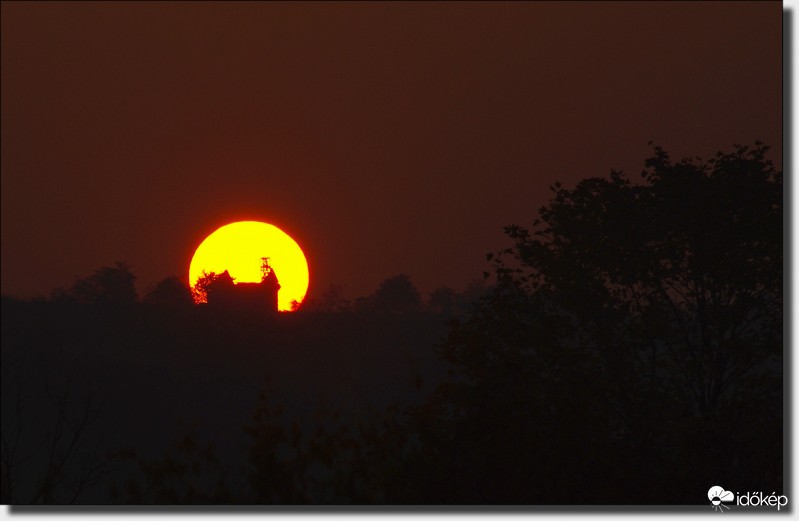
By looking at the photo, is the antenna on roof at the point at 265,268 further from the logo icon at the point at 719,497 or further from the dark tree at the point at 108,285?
the logo icon at the point at 719,497

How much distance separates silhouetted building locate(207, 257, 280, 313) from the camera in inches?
3017

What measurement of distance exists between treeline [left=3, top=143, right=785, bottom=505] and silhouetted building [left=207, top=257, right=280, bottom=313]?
172ft

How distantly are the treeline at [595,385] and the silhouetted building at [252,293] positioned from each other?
5231 cm

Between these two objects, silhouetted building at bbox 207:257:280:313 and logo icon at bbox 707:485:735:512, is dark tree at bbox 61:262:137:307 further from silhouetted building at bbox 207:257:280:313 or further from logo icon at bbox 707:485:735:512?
logo icon at bbox 707:485:735:512

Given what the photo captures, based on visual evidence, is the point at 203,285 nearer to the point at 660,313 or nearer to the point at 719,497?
the point at 660,313

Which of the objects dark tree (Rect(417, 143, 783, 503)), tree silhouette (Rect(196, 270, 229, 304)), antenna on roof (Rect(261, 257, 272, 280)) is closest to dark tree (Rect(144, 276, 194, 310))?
tree silhouette (Rect(196, 270, 229, 304))

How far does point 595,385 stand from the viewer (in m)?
18.8

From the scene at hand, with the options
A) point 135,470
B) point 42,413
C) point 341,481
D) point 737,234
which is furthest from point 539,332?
point 42,413

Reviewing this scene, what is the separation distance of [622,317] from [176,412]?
46741 mm

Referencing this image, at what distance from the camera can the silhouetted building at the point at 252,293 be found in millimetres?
76625

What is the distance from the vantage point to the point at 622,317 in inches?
872

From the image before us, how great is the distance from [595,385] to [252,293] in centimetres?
6044

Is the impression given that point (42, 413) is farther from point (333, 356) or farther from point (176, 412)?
point (333, 356)

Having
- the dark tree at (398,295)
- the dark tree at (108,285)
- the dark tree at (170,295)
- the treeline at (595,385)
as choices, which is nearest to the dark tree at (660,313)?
the treeline at (595,385)
